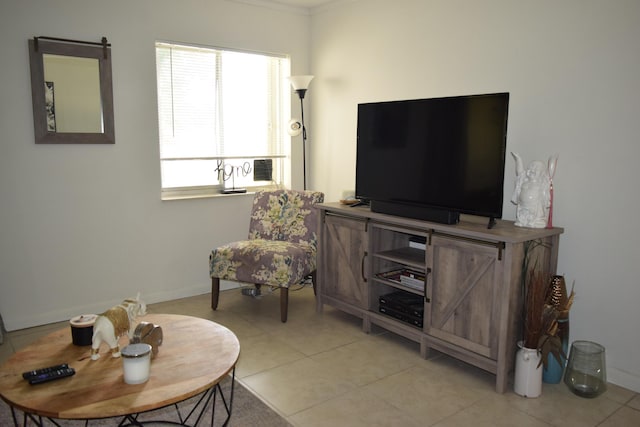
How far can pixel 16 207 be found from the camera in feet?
11.0

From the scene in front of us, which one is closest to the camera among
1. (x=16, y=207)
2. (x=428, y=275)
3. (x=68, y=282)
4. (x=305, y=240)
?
(x=428, y=275)

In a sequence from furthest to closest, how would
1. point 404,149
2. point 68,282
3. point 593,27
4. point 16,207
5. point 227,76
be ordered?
point 227,76 < point 68,282 < point 16,207 < point 404,149 < point 593,27

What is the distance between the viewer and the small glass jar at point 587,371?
2.55 metres

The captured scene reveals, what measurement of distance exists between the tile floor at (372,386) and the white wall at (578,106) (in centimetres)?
48

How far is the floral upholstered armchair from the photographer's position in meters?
3.52

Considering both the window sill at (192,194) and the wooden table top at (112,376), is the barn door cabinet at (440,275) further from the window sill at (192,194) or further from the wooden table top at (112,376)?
the wooden table top at (112,376)

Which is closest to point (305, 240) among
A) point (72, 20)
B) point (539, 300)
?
point (539, 300)

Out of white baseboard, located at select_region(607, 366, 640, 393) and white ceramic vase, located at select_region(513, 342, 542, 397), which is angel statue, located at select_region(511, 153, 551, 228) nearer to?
white ceramic vase, located at select_region(513, 342, 542, 397)

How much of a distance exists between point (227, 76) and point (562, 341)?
3.22 meters

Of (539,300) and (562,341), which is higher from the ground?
(539,300)

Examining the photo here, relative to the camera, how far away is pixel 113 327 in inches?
75.8

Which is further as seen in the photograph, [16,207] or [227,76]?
[227,76]

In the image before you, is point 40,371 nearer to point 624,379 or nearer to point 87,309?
point 87,309

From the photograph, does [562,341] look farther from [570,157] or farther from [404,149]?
[404,149]
